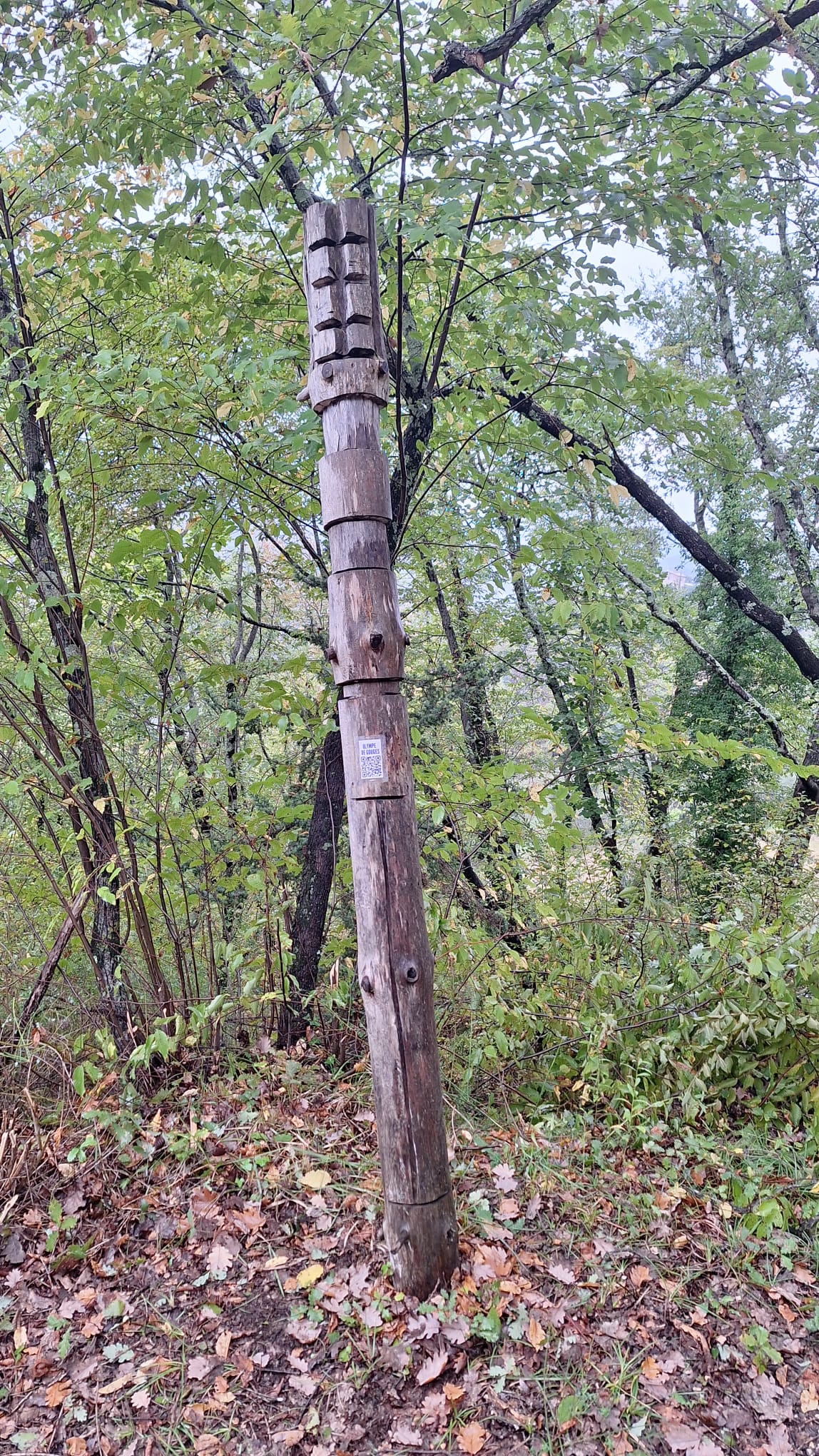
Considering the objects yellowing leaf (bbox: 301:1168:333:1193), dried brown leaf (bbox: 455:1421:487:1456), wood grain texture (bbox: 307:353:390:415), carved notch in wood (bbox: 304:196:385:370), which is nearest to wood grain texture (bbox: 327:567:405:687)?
wood grain texture (bbox: 307:353:390:415)

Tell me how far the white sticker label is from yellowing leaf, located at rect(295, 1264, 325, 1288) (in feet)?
5.52

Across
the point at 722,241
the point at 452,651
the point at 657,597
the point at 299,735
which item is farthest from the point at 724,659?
the point at 299,735

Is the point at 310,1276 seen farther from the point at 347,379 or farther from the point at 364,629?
the point at 347,379

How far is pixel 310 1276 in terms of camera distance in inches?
102

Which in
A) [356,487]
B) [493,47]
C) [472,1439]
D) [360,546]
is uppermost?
[493,47]

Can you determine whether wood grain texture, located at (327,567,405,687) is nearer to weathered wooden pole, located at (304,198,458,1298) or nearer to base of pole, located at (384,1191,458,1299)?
weathered wooden pole, located at (304,198,458,1298)

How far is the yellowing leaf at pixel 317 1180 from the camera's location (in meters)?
2.95

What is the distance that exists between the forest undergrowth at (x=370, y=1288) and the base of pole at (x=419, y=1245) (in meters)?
0.06

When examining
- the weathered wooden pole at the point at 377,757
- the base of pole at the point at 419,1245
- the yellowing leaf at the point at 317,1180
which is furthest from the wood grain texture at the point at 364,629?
the yellowing leaf at the point at 317,1180

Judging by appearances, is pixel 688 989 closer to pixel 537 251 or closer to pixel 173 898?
pixel 173 898

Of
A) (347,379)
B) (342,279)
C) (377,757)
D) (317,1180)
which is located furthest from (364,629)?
(317,1180)

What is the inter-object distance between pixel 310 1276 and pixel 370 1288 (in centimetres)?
21

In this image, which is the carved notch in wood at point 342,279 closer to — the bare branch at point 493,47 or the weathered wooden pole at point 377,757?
the weathered wooden pole at point 377,757

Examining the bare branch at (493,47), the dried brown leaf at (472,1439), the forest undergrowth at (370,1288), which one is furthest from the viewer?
the bare branch at (493,47)
